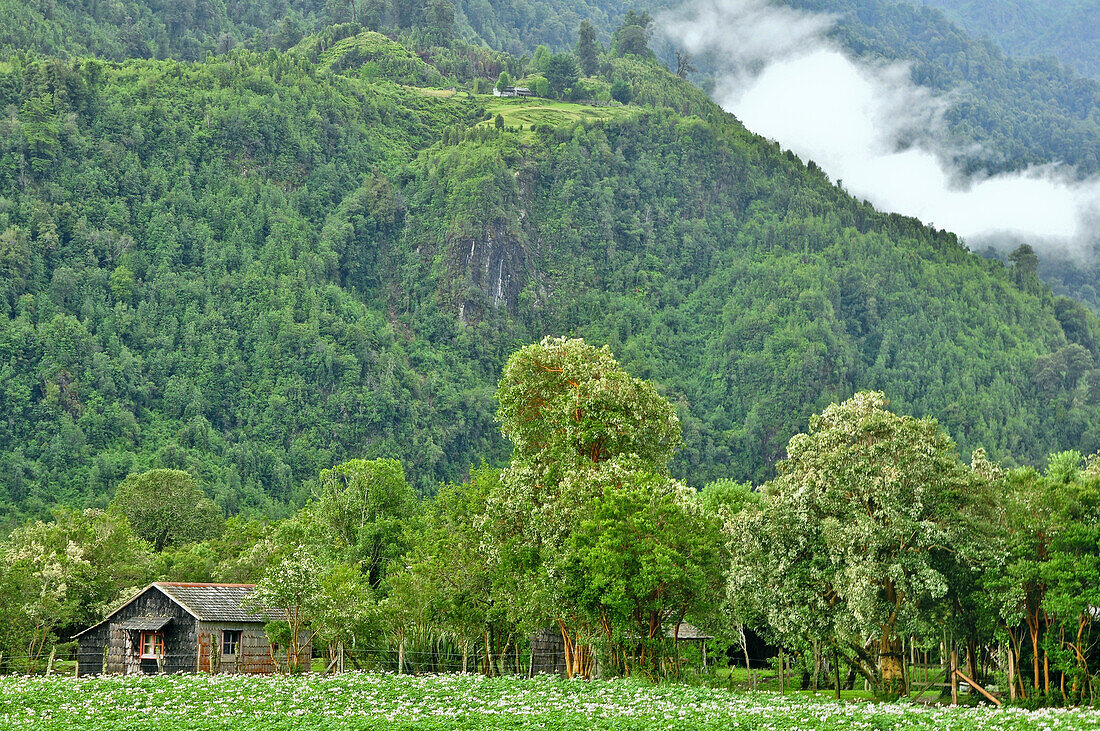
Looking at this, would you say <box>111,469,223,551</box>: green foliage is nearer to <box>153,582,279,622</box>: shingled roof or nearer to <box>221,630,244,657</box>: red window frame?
<box>153,582,279,622</box>: shingled roof

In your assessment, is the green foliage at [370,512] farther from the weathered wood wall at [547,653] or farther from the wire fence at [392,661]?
the weathered wood wall at [547,653]

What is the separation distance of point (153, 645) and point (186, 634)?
302 centimetres

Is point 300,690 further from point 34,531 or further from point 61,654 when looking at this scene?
point 34,531

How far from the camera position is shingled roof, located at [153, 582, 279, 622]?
85875 millimetres

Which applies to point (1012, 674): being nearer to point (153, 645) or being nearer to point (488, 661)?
point (488, 661)

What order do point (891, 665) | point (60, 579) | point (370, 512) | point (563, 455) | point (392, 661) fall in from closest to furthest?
point (891, 665) → point (563, 455) → point (392, 661) → point (60, 579) → point (370, 512)

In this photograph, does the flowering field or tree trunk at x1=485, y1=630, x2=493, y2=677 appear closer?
the flowering field

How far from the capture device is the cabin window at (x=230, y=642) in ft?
283

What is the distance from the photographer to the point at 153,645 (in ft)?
287

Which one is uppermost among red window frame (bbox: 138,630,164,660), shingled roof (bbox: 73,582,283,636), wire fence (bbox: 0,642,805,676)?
shingled roof (bbox: 73,582,283,636)

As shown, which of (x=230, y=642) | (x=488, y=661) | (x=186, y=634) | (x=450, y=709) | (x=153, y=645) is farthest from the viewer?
(x=153, y=645)

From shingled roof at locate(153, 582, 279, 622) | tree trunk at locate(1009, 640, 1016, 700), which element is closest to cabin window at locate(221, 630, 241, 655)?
shingled roof at locate(153, 582, 279, 622)

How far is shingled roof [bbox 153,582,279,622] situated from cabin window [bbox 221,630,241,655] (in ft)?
3.09

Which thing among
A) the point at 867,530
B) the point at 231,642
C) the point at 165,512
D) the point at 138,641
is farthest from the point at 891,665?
the point at 165,512
